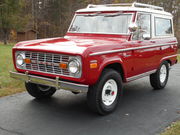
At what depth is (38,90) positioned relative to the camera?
5.55 metres

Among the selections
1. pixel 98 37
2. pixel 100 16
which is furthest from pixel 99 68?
pixel 100 16

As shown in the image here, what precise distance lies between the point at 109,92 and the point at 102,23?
178 cm

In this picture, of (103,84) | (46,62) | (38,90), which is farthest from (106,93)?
(38,90)

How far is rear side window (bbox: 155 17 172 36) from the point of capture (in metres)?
6.32

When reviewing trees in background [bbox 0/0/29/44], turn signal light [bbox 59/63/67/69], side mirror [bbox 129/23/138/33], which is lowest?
turn signal light [bbox 59/63/67/69]

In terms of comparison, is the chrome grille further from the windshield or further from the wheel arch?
the windshield

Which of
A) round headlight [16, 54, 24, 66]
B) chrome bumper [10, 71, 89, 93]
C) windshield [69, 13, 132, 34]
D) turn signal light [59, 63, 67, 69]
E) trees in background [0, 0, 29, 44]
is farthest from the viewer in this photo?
trees in background [0, 0, 29, 44]

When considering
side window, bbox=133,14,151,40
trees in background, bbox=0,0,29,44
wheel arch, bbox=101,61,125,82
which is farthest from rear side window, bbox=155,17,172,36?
trees in background, bbox=0,0,29,44

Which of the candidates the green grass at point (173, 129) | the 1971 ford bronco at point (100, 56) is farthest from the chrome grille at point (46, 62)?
the green grass at point (173, 129)

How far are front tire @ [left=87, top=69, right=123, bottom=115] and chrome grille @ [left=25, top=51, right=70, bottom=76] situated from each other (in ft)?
2.02

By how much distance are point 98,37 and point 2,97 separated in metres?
2.72

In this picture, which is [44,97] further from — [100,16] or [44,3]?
[44,3]

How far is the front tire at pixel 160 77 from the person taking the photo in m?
6.51

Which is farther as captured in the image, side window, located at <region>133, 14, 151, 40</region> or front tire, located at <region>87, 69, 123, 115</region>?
side window, located at <region>133, 14, 151, 40</region>
